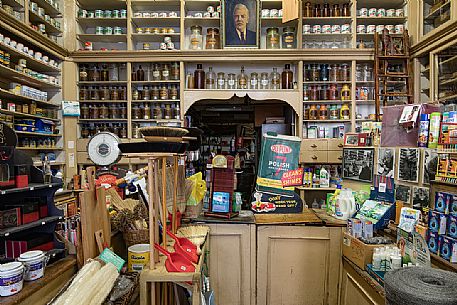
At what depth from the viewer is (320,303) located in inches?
91.8

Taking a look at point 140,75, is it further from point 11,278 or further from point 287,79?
point 11,278

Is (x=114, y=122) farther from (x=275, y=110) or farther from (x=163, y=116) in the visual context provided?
(x=275, y=110)

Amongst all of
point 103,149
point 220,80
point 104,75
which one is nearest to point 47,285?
point 103,149

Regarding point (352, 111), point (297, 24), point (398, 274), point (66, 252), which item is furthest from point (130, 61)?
point (398, 274)

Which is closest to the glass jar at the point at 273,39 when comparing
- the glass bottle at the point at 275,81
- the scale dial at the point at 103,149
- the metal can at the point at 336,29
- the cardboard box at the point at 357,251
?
the glass bottle at the point at 275,81

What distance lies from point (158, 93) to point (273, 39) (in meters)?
1.86

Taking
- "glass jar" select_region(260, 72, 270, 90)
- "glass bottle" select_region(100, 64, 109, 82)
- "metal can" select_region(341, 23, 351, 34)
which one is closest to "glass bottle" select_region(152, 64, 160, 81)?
"glass bottle" select_region(100, 64, 109, 82)

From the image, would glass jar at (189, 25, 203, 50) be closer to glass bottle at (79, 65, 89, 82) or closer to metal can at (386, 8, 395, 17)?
glass bottle at (79, 65, 89, 82)

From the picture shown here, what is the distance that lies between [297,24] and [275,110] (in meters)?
1.58

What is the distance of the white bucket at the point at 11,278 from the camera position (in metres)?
1.14

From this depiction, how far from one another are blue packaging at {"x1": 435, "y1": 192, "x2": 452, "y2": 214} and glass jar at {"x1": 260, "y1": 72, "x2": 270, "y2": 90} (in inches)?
138

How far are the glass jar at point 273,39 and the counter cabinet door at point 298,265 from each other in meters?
3.31

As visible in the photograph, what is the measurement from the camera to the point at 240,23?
472cm

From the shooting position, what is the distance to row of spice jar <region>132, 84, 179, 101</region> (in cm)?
484
